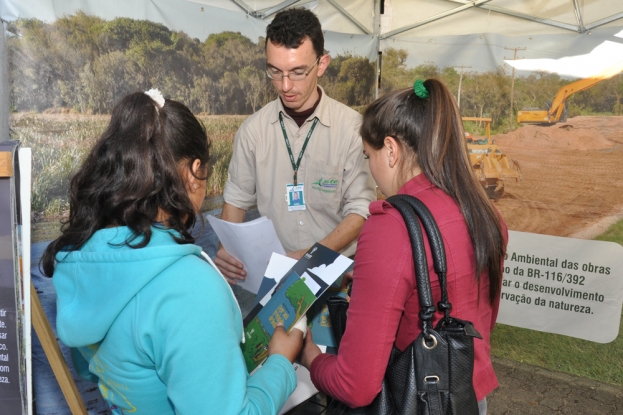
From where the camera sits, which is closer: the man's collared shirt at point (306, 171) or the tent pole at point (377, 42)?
the man's collared shirt at point (306, 171)

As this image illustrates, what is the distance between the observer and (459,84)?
138 inches

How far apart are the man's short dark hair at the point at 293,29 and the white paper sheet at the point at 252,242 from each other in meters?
0.81

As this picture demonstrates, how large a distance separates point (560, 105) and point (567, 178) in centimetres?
47

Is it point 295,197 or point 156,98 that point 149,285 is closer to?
point 156,98

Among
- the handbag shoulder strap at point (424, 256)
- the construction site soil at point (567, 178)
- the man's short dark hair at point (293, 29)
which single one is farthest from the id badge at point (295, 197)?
the construction site soil at point (567, 178)

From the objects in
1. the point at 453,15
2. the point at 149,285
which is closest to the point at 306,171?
the point at 149,285

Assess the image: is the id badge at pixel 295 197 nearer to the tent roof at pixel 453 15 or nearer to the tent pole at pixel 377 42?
the tent roof at pixel 453 15

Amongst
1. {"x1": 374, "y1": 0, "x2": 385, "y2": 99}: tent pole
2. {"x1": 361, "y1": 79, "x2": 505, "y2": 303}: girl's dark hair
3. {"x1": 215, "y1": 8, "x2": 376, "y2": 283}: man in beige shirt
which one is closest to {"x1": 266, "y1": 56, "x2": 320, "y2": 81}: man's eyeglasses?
{"x1": 215, "y1": 8, "x2": 376, "y2": 283}: man in beige shirt

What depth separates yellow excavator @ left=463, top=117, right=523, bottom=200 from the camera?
347 centimetres

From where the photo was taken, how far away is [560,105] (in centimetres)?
329

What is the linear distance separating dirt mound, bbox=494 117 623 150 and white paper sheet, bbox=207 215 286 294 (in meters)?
2.22

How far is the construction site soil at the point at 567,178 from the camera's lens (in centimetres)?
318

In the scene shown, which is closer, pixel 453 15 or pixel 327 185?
pixel 327 185

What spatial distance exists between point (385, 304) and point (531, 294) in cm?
268
